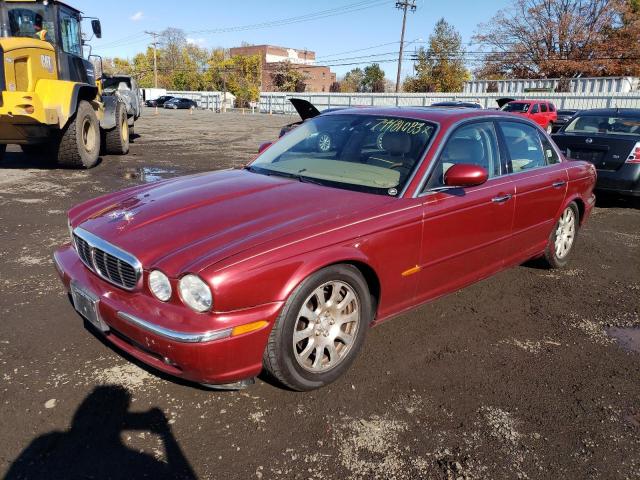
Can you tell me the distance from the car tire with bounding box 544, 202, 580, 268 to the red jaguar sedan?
0.54 m

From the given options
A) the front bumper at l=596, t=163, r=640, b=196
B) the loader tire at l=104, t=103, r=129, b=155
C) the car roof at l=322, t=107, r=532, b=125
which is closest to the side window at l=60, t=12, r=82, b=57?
the loader tire at l=104, t=103, r=129, b=155

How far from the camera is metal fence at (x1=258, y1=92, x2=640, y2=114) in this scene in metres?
30.4

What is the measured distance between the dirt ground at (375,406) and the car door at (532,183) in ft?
1.81

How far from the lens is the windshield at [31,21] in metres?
9.49

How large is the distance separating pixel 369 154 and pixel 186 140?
15645mm

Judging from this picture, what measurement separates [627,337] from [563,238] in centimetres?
147

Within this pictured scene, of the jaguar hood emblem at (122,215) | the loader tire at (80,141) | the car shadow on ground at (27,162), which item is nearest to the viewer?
the jaguar hood emblem at (122,215)

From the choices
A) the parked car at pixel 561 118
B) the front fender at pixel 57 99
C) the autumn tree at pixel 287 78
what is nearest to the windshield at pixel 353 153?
the front fender at pixel 57 99

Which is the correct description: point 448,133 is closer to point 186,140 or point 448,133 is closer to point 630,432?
point 630,432

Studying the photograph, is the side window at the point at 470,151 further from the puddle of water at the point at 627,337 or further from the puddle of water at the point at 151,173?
the puddle of water at the point at 151,173

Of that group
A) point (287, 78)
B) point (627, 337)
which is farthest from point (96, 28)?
point (287, 78)

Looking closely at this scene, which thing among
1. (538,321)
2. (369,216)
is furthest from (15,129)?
(538,321)

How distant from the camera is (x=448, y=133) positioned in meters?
3.50

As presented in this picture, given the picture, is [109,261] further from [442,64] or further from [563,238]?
[442,64]
